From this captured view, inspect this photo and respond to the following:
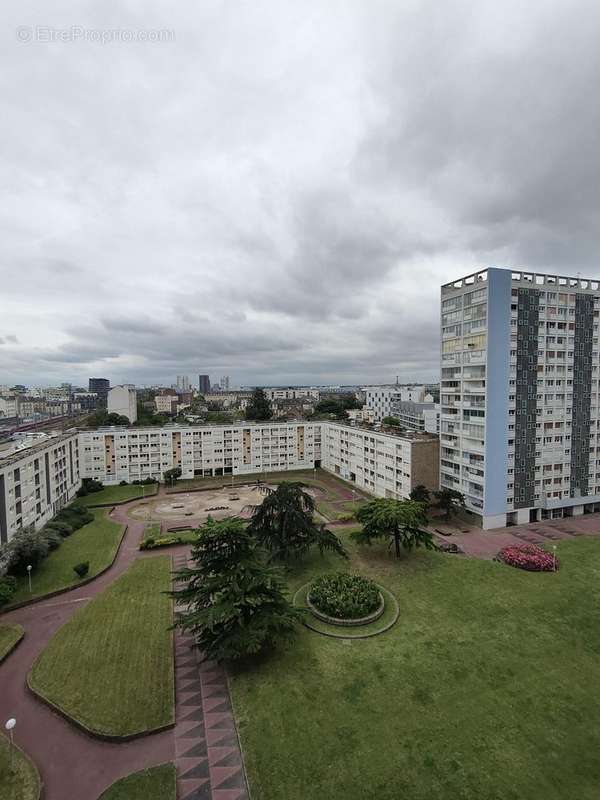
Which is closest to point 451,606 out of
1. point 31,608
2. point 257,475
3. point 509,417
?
point 509,417

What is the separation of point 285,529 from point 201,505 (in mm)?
27614

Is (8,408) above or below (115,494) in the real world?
above

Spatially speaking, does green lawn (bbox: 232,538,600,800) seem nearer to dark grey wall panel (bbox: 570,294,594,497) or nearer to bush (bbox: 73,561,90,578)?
bush (bbox: 73,561,90,578)

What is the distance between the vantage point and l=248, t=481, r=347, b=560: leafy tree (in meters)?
36.0

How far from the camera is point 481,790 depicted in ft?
53.7

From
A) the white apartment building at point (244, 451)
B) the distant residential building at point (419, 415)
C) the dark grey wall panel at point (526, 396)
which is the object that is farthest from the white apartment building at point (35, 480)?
the distant residential building at point (419, 415)

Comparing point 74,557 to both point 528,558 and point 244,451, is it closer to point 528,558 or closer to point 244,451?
point 244,451

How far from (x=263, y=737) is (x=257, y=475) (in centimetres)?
6010

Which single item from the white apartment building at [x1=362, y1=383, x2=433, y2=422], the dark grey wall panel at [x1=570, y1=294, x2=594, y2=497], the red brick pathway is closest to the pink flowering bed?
the dark grey wall panel at [x1=570, y1=294, x2=594, y2=497]

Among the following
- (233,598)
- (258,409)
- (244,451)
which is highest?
(258,409)

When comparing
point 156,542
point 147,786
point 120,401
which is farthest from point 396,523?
point 120,401

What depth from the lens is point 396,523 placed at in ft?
123

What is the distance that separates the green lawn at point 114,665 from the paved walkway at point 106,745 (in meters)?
0.60

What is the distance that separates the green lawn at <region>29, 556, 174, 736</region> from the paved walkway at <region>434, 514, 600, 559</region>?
2995cm
